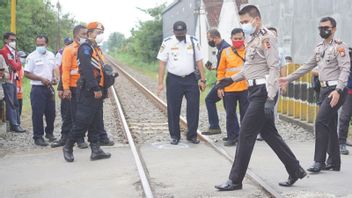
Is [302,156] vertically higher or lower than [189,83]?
lower

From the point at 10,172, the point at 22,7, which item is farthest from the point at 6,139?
the point at 22,7

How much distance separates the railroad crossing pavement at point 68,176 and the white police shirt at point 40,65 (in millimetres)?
1537

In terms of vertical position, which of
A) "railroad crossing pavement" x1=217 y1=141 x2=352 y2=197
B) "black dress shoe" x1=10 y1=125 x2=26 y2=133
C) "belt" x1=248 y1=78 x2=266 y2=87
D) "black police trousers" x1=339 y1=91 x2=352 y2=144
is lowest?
"black dress shoe" x1=10 y1=125 x2=26 y2=133

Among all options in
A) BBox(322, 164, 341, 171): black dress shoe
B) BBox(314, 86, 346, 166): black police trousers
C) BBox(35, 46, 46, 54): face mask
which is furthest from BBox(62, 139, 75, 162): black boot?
BBox(322, 164, 341, 171): black dress shoe

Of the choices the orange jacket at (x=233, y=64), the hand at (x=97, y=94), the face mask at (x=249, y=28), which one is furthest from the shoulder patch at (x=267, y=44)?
→ the orange jacket at (x=233, y=64)

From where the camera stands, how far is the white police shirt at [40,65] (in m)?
10.2

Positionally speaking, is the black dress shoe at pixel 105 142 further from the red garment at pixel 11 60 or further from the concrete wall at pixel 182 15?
the concrete wall at pixel 182 15

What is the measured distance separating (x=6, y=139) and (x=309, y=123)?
19.4 feet

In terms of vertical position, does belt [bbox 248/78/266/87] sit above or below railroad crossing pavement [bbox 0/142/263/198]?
above

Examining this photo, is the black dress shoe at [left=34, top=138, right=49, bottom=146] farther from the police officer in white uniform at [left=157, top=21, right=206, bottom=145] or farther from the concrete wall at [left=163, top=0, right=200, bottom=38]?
the concrete wall at [left=163, top=0, right=200, bottom=38]

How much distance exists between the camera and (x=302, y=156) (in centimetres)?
857

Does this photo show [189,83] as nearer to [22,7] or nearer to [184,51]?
[184,51]

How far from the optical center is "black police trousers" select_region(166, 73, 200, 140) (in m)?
9.78

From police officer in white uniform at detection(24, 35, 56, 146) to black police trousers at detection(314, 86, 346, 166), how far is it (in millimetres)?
5007
